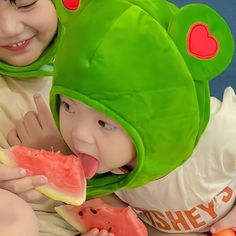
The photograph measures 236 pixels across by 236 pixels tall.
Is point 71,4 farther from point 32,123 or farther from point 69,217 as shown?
point 69,217

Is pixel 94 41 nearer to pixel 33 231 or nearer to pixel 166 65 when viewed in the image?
pixel 166 65

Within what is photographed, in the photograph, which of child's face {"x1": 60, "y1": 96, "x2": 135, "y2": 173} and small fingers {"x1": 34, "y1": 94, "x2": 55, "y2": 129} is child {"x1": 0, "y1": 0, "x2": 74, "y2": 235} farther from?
child's face {"x1": 60, "y1": 96, "x2": 135, "y2": 173}

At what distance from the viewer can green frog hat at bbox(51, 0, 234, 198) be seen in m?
1.03

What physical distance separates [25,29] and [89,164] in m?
0.38

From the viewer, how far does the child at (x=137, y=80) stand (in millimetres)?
1029

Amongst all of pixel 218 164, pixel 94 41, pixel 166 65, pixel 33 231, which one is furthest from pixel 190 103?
pixel 33 231

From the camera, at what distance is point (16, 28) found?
130 centimetres

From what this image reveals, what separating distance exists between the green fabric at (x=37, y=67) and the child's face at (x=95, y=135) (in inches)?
12.5

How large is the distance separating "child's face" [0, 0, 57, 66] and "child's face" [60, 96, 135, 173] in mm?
271

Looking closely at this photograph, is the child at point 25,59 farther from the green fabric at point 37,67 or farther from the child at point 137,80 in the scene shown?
the child at point 137,80

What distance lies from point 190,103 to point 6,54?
52 cm

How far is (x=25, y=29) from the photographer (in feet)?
4.42

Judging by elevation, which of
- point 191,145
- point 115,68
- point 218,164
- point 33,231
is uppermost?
point 115,68

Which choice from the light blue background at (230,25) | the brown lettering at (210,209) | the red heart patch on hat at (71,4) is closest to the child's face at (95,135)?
the red heart patch on hat at (71,4)
